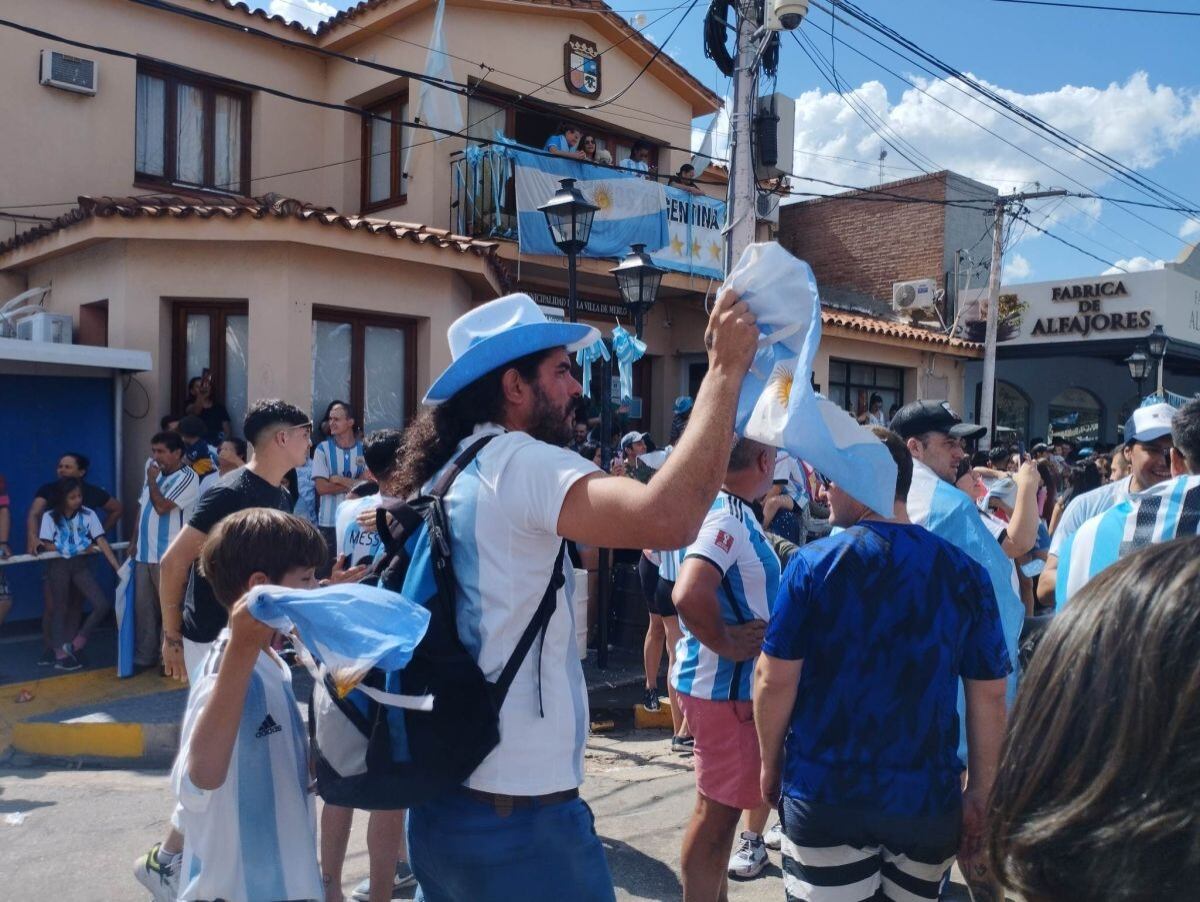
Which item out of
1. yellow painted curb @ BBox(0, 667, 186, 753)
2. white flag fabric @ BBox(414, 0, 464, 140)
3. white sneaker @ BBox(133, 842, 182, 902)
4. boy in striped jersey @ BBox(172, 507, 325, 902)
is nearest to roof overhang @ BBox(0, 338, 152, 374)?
yellow painted curb @ BBox(0, 667, 186, 753)

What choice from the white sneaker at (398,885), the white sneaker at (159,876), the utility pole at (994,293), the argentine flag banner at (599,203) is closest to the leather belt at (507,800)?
the white sneaker at (159,876)

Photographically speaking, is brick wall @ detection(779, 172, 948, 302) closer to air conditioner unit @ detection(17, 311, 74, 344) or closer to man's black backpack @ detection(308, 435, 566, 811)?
air conditioner unit @ detection(17, 311, 74, 344)

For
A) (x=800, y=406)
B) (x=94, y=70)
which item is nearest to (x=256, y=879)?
(x=800, y=406)

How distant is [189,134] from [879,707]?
12149mm

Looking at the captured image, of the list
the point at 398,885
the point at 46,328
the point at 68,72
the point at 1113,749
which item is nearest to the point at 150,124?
the point at 68,72

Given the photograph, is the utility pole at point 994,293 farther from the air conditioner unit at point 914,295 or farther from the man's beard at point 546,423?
the man's beard at point 546,423

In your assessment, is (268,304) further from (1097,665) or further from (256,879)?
(1097,665)

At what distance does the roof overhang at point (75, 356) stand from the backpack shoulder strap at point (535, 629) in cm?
720

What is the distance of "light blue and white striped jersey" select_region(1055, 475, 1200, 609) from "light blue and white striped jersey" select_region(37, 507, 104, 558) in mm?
7242

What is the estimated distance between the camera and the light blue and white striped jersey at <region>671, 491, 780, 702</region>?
3.42 m

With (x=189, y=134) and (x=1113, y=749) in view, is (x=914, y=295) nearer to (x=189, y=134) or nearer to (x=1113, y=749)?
(x=189, y=134)

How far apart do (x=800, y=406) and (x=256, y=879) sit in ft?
5.62

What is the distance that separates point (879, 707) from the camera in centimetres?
247

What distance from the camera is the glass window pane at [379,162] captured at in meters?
12.9
